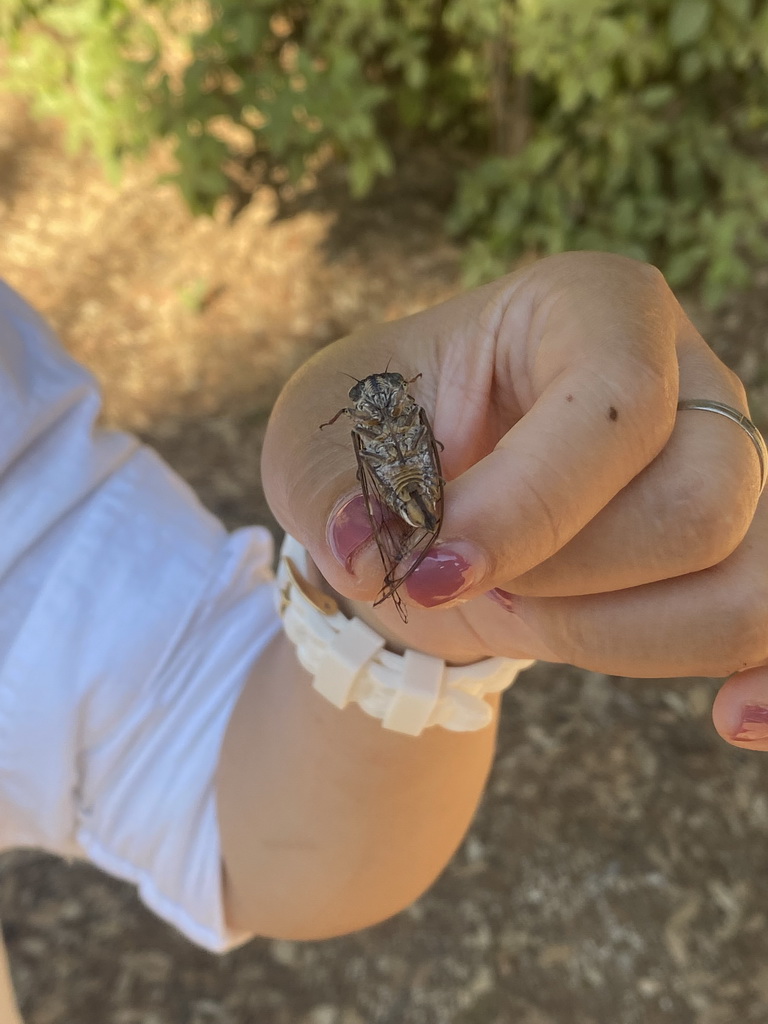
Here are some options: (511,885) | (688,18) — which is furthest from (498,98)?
(511,885)

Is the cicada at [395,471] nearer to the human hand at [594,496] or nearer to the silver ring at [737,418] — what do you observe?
the human hand at [594,496]

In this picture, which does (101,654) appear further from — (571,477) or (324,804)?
(571,477)

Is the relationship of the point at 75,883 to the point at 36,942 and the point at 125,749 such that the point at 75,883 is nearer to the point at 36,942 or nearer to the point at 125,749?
the point at 36,942

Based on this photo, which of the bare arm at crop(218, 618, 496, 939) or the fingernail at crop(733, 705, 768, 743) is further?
the bare arm at crop(218, 618, 496, 939)

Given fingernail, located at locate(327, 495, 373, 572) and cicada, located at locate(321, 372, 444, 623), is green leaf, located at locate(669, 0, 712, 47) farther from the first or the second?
fingernail, located at locate(327, 495, 373, 572)

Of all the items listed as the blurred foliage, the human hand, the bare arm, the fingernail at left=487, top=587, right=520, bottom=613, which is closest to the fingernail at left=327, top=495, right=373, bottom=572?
the human hand

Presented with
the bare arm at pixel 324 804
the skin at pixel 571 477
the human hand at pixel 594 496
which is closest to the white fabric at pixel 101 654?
the bare arm at pixel 324 804
